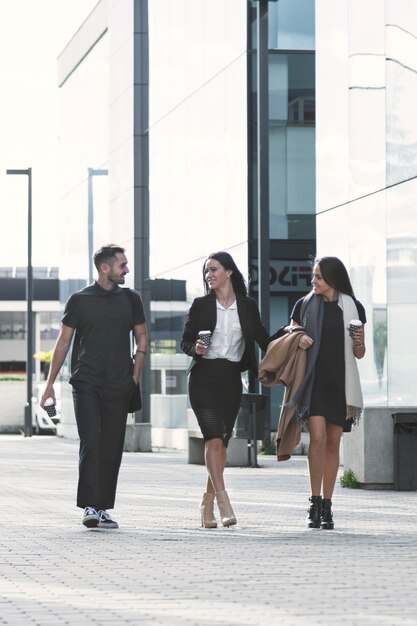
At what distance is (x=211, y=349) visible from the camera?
35.6ft

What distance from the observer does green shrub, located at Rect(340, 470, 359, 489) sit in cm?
1547

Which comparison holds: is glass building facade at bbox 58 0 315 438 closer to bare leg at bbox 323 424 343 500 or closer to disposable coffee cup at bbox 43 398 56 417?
disposable coffee cup at bbox 43 398 56 417

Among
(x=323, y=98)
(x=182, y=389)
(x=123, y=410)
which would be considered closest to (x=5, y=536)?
(x=123, y=410)

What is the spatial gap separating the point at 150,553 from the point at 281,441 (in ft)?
6.14

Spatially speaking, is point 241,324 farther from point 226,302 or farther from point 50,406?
point 50,406

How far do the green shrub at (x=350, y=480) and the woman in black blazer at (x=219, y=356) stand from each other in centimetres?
474

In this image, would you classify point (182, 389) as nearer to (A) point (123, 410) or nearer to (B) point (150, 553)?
(A) point (123, 410)

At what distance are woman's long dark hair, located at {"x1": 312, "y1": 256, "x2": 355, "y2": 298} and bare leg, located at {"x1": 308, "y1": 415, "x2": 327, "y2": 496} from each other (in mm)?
887

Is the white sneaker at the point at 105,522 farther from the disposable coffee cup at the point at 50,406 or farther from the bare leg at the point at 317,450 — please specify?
the bare leg at the point at 317,450

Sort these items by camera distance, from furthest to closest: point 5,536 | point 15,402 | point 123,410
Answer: point 15,402, point 123,410, point 5,536

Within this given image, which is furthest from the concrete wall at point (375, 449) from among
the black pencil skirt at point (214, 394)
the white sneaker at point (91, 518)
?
the white sneaker at point (91, 518)

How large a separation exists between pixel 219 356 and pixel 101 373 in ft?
2.73

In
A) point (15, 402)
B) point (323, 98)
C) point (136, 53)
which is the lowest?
point (15, 402)

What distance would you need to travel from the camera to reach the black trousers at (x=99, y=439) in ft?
35.6
